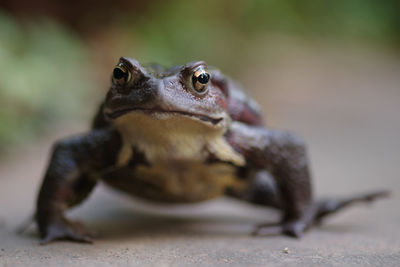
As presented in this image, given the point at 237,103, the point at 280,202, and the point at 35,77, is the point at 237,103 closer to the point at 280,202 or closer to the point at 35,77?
the point at 280,202

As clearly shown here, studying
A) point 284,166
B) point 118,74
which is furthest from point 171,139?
point 284,166

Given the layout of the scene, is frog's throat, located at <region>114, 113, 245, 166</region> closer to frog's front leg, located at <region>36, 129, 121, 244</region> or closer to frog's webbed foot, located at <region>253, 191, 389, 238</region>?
frog's front leg, located at <region>36, 129, 121, 244</region>

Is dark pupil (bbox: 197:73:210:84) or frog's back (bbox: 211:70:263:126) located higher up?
frog's back (bbox: 211:70:263:126)

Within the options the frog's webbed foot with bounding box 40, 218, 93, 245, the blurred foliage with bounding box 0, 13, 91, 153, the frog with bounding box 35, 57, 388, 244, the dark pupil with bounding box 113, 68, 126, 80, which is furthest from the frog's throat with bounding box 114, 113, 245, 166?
the blurred foliage with bounding box 0, 13, 91, 153

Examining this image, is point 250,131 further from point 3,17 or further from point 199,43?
point 199,43

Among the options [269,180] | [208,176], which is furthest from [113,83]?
[269,180]
